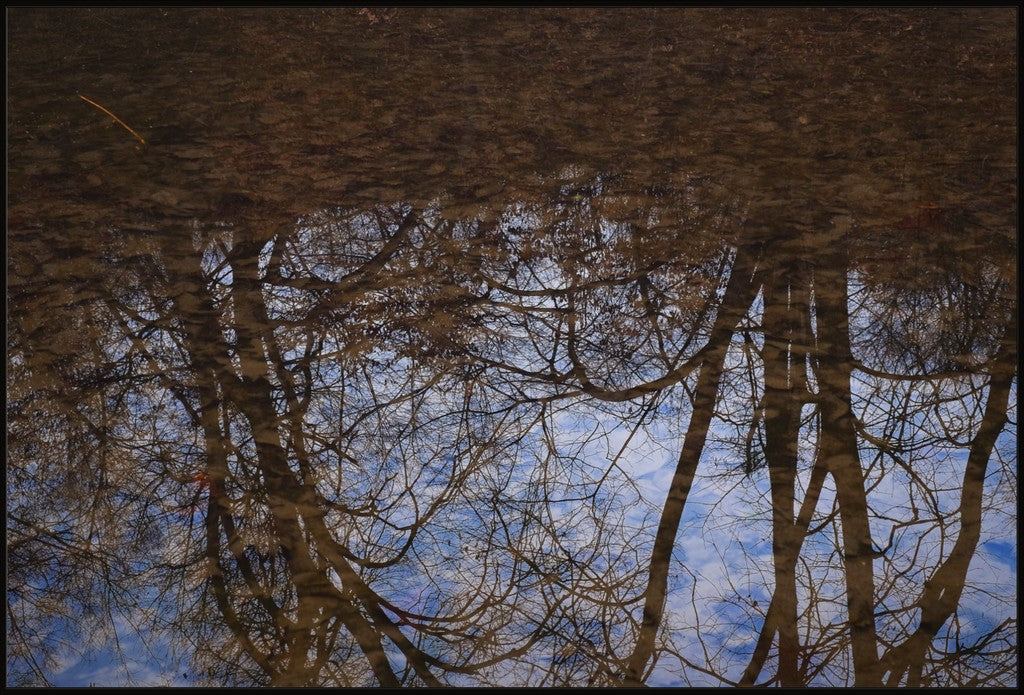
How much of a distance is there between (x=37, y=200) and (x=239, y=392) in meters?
1.46

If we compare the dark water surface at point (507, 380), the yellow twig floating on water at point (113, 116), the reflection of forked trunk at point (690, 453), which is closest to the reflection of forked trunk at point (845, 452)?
the dark water surface at point (507, 380)

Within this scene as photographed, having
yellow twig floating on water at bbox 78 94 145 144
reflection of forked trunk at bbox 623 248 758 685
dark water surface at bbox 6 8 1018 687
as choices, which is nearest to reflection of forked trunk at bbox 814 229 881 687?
dark water surface at bbox 6 8 1018 687

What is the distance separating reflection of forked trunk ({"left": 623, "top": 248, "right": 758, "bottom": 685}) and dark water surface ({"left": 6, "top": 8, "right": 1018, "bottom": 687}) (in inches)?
0.4

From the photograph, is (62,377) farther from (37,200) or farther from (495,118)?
(495,118)

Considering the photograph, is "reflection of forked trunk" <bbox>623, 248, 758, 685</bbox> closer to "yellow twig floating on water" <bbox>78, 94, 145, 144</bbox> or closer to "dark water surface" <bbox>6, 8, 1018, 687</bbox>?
"dark water surface" <bbox>6, 8, 1018, 687</bbox>

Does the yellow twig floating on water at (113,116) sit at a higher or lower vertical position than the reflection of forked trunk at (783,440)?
higher

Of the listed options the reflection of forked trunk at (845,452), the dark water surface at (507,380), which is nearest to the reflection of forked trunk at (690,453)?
the dark water surface at (507,380)

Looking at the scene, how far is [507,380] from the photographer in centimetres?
258

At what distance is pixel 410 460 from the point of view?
2.34m

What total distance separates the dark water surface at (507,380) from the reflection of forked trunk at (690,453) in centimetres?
1

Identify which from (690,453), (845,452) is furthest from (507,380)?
(845,452)

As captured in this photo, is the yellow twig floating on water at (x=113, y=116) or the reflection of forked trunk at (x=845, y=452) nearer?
the reflection of forked trunk at (x=845, y=452)

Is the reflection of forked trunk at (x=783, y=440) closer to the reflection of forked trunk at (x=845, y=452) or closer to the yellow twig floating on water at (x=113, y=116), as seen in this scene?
the reflection of forked trunk at (x=845, y=452)

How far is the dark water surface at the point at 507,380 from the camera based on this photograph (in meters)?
1.91
